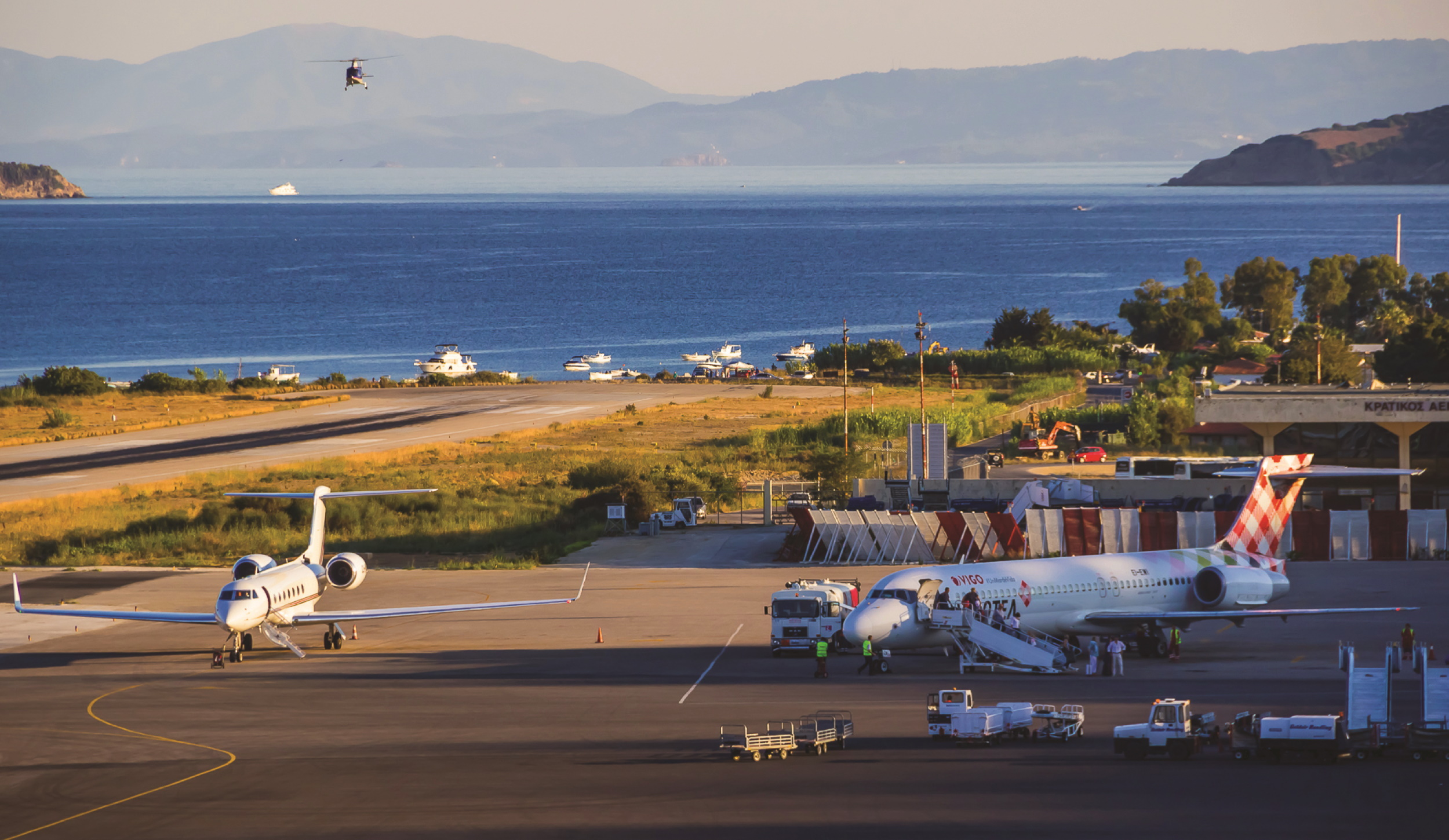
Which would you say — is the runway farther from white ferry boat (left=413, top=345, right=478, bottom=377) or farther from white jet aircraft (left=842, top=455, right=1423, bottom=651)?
white ferry boat (left=413, top=345, right=478, bottom=377)

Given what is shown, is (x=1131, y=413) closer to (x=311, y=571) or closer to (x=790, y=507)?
(x=790, y=507)

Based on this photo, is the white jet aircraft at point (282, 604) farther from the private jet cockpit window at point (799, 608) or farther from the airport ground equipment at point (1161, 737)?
the airport ground equipment at point (1161, 737)

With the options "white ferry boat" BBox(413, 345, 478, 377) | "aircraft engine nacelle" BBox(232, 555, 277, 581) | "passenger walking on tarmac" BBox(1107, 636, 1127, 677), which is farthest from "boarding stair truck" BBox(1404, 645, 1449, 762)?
"white ferry boat" BBox(413, 345, 478, 377)

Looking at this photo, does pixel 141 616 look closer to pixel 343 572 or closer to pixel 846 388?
pixel 343 572

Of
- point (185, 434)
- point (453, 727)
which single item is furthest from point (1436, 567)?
point (185, 434)

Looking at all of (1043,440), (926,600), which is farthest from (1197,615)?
(1043,440)

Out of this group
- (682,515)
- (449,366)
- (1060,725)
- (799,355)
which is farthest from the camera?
(799,355)
